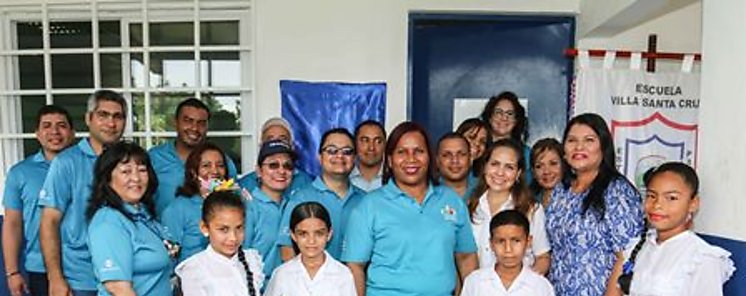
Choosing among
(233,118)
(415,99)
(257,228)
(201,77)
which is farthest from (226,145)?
(257,228)

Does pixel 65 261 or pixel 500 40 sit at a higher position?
pixel 500 40

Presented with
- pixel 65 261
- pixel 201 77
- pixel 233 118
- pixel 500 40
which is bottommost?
pixel 65 261

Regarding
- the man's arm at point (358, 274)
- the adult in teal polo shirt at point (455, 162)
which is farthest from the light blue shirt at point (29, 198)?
the adult in teal polo shirt at point (455, 162)

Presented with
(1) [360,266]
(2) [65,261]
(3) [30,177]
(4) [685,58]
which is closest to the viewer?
(1) [360,266]

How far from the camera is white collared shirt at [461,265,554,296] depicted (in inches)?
88.6

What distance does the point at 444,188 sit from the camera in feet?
7.92

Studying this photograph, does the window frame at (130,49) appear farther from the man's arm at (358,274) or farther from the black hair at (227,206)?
the man's arm at (358,274)

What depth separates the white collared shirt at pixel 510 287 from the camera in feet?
7.38

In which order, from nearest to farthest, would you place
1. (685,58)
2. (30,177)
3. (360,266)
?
(360,266)
(30,177)
(685,58)

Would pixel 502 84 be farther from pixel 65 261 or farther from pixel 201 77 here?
pixel 65 261

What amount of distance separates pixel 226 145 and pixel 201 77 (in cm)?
43

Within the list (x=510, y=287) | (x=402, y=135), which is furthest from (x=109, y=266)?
(x=510, y=287)

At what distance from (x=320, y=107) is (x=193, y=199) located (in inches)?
54.5

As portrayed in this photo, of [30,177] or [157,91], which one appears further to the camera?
[157,91]
